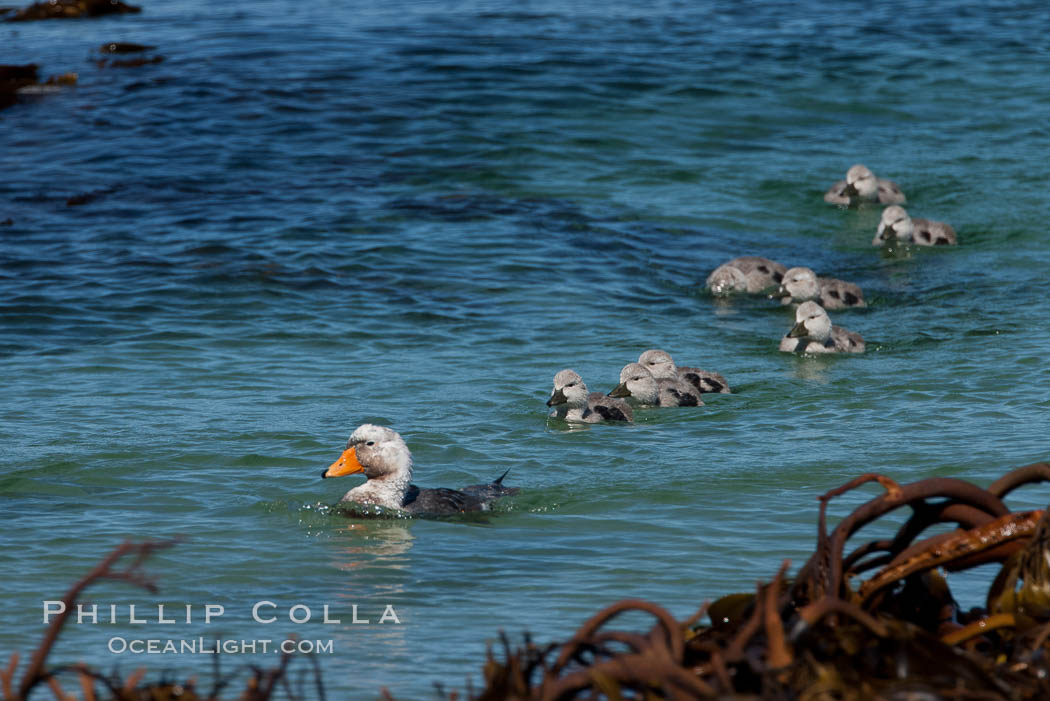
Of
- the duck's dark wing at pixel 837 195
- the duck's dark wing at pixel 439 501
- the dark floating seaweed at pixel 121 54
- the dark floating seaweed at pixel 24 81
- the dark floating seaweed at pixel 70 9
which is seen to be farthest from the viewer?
the dark floating seaweed at pixel 70 9

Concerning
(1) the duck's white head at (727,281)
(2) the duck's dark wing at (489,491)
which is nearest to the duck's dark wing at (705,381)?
(2) the duck's dark wing at (489,491)

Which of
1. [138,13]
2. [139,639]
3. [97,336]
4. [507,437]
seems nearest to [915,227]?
[507,437]

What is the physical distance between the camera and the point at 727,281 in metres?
13.9

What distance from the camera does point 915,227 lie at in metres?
16.1

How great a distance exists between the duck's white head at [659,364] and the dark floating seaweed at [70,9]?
20457 mm

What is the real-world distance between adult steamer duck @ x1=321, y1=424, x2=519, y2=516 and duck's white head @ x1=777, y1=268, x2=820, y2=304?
18.9ft

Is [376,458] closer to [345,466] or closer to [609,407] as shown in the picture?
[345,466]

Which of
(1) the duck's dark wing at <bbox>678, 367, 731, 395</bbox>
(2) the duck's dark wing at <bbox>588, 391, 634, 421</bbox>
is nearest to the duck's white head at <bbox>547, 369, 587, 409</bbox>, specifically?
(2) the duck's dark wing at <bbox>588, 391, 634, 421</bbox>

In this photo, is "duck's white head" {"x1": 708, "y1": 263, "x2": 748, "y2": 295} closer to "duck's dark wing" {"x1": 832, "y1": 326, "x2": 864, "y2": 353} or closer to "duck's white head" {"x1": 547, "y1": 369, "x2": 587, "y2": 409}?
"duck's dark wing" {"x1": 832, "y1": 326, "x2": 864, "y2": 353}

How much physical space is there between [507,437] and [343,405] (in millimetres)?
1382

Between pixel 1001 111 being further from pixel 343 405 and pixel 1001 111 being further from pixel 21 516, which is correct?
pixel 21 516

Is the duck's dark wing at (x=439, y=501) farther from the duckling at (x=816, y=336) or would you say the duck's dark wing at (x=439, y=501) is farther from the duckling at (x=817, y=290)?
the duckling at (x=817, y=290)

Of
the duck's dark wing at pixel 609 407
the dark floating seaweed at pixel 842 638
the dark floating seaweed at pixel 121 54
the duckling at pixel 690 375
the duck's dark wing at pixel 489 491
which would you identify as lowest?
the duck's dark wing at pixel 609 407

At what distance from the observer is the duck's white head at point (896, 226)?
16000 millimetres
